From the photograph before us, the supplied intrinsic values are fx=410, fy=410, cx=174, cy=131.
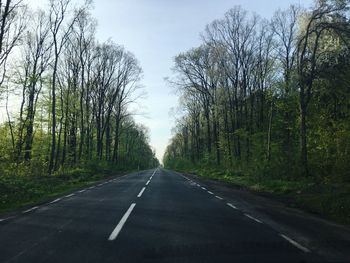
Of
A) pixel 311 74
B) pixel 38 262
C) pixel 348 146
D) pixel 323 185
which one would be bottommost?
pixel 38 262

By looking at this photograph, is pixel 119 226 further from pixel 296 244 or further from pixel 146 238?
pixel 296 244

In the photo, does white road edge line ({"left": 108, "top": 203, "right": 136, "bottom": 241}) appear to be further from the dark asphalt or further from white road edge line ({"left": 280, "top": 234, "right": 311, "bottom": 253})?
white road edge line ({"left": 280, "top": 234, "right": 311, "bottom": 253})

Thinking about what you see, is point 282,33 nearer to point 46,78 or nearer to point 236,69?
point 236,69

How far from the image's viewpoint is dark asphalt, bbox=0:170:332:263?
282 inches

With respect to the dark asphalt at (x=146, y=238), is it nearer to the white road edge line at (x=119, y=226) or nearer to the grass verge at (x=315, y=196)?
the white road edge line at (x=119, y=226)

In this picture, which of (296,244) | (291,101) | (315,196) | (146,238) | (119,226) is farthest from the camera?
(291,101)

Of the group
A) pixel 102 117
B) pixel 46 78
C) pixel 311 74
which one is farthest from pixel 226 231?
pixel 102 117

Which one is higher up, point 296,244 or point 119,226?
point 119,226

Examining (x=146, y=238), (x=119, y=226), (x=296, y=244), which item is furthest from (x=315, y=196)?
(x=146, y=238)

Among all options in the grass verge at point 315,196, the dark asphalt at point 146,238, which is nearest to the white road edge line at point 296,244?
the dark asphalt at point 146,238

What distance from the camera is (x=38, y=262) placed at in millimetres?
6781

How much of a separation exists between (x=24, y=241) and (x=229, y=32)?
42.2 metres

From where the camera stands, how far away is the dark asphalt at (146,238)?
717cm

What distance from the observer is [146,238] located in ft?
28.9
